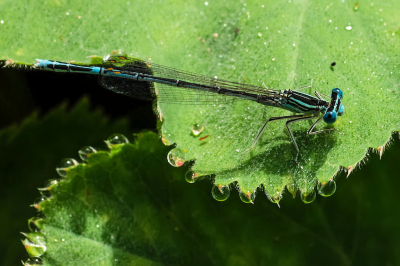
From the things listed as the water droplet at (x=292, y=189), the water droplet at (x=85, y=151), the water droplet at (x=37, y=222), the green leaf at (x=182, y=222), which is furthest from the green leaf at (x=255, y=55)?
the water droplet at (x=37, y=222)

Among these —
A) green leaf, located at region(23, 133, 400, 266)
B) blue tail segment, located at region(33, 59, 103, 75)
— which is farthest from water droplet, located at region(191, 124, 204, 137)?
blue tail segment, located at region(33, 59, 103, 75)

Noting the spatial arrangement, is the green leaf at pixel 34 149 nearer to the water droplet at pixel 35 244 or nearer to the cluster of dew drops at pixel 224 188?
the water droplet at pixel 35 244

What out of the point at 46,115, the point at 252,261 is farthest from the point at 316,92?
the point at 46,115

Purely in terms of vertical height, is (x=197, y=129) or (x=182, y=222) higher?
(x=197, y=129)

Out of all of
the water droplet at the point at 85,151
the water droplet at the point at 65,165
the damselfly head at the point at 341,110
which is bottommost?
the water droplet at the point at 65,165

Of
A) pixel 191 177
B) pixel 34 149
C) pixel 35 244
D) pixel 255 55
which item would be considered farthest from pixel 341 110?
pixel 34 149

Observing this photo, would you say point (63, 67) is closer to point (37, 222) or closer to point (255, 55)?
point (37, 222)

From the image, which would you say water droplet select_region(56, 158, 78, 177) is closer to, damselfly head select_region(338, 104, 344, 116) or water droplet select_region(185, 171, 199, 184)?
water droplet select_region(185, 171, 199, 184)
